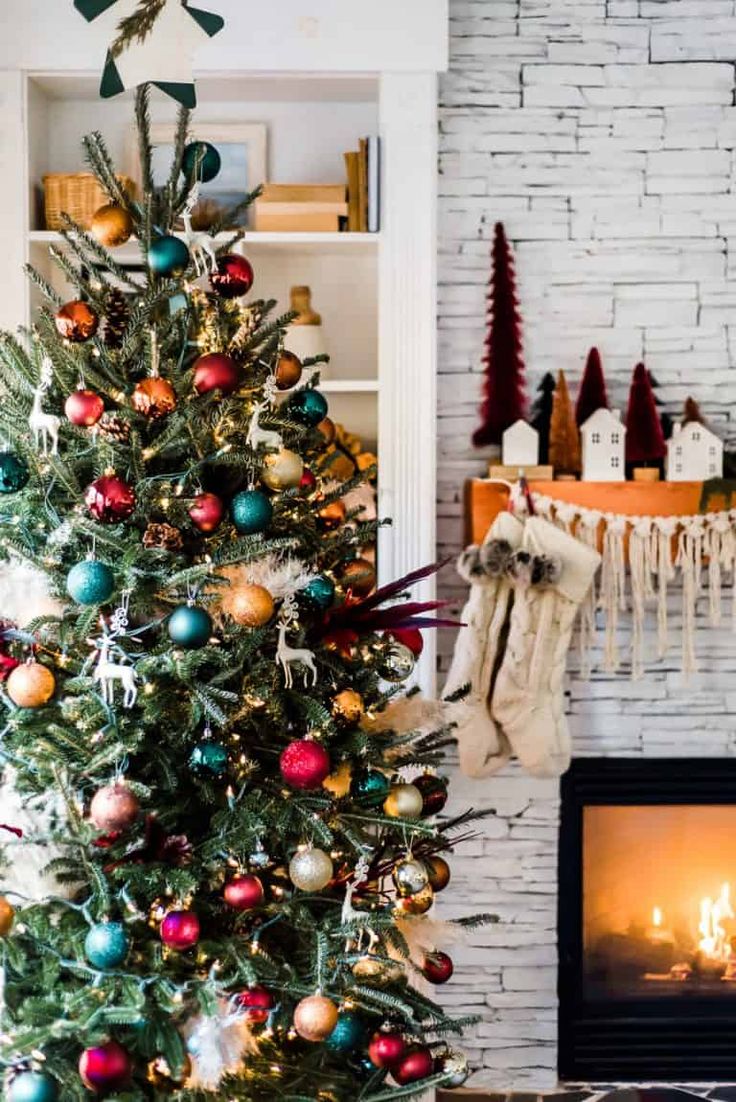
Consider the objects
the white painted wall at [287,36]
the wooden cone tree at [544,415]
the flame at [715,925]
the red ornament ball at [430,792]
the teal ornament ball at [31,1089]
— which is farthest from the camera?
the flame at [715,925]

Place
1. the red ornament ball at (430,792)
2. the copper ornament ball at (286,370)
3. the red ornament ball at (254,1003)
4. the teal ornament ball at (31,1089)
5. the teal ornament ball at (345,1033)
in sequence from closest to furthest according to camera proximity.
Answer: the teal ornament ball at (31,1089)
the red ornament ball at (254,1003)
the teal ornament ball at (345,1033)
the copper ornament ball at (286,370)
the red ornament ball at (430,792)

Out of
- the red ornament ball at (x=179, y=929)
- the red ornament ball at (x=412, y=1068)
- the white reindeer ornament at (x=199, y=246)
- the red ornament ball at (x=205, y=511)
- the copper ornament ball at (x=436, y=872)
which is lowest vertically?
the red ornament ball at (x=412, y=1068)

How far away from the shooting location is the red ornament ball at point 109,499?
1.40 m

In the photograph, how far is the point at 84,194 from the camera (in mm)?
2586

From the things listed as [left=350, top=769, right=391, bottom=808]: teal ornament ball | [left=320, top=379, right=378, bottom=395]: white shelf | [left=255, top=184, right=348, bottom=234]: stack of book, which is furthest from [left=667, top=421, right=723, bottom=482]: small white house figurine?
[left=350, top=769, right=391, bottom=808]: teal ornament ball

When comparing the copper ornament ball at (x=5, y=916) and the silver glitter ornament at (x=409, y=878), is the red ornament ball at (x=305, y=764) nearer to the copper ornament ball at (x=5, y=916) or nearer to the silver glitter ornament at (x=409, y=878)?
the silver glitter ornament at (x=409, y=878)

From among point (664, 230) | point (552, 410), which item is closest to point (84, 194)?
point (552, 410)

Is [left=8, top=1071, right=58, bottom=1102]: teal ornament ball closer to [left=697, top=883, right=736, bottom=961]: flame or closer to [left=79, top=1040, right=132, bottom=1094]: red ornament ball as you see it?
[left=79, top=1040, right=132, bottom=1094]: red ornament ball

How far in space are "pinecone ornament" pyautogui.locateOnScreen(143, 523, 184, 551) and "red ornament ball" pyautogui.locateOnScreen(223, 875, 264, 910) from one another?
0.45m

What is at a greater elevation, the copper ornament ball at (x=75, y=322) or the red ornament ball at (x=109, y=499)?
the copper ornament ball at (x=75, y=322)

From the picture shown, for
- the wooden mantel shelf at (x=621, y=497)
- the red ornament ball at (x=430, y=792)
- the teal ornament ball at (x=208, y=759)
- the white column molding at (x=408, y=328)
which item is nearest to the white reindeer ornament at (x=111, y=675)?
the teal ornament ball at (x=208, y=759)

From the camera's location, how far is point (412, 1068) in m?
1.57

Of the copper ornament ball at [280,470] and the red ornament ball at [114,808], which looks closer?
the red ornament ball at [114,808]

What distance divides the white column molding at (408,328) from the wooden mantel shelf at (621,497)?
147mm
